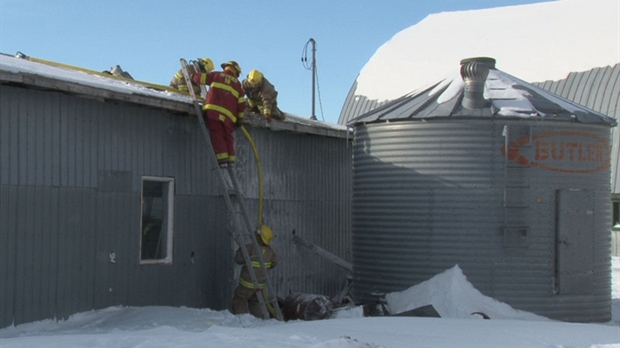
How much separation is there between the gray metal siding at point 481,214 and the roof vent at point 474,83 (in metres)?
0.47

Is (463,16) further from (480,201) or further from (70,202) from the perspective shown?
(70,202)

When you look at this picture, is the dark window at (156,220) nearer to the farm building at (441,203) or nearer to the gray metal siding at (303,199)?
the gray metal siding at (303,199)

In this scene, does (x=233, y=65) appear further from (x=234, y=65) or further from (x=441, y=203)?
(x=441, y=203)

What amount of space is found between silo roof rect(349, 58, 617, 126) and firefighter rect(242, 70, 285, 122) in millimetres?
1547

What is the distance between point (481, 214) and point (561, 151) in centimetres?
171

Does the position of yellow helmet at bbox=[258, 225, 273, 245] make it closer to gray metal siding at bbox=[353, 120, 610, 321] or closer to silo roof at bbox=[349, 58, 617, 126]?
gray metal siding at bbox=[353, 120, 610, 321]

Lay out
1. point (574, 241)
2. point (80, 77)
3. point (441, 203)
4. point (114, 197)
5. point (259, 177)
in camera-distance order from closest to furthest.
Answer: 1. point (114, 197)
2. point (80, 77)
3. point (441, 203)
4. point (574, 241)
5. point (259, 177)

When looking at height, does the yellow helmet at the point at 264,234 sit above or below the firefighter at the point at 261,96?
below

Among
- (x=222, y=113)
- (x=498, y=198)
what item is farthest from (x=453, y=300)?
(x=222, y=113)

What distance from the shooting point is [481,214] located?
13156 millimetres

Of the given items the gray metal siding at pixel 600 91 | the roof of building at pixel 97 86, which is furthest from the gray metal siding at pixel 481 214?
the gray metal siding at pixel 600 91

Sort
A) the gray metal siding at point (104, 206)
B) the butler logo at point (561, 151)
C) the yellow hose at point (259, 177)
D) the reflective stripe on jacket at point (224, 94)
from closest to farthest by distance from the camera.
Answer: the gray metal siding at point (104, 206) < the reflective stripe on jacket at point (224, 94) < the butler logo at point (561, 151) < the yellow hose at point (259, 177)

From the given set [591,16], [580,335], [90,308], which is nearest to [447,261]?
[580,335]

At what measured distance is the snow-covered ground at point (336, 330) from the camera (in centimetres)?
823
